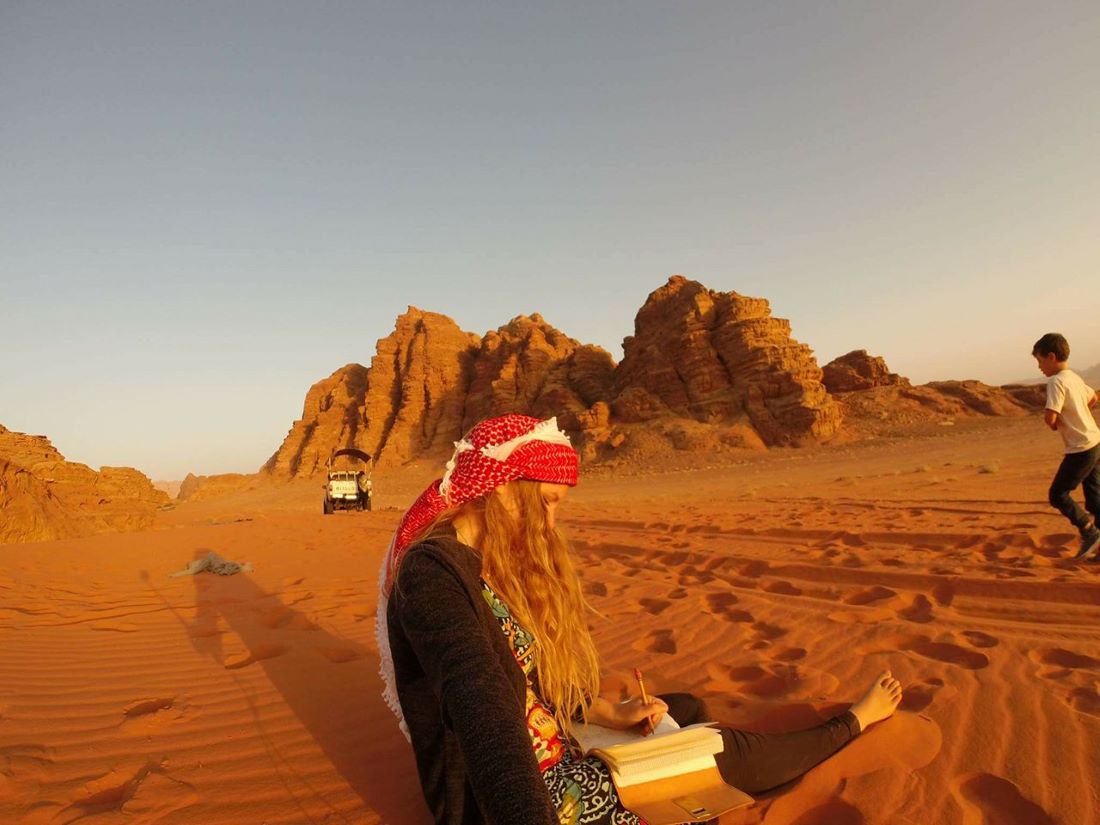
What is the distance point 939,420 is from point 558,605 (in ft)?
115

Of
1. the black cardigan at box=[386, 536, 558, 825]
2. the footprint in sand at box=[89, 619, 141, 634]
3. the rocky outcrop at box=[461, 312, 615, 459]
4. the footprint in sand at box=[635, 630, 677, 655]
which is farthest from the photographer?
the rocky outcrop at box=[461, 312, 615, 459]

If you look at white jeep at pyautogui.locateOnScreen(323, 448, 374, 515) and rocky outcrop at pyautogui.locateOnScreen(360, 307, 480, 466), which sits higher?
rocky outcrop at pyautogui.locateOnScreen(360, 307, 480, 466)

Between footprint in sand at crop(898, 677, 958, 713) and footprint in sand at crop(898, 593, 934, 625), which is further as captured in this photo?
footprint in sand at crop(898, 593, 934, 625)

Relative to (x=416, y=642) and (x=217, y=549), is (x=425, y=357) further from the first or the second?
(x=416, y=642)

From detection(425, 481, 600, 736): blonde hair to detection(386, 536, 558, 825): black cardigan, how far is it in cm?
14

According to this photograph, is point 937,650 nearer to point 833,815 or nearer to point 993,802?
point 993,802

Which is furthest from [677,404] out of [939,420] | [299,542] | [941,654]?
[941,654]

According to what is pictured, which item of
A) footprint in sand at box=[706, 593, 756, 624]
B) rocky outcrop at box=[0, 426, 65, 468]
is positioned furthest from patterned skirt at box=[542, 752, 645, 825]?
rocky outcrop at box=[0, 426, 65, 468]

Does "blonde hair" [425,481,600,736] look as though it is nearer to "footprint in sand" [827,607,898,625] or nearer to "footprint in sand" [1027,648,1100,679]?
"footprint in sand" [1027,648,1100,679]

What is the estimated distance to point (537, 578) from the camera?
6.60 ft

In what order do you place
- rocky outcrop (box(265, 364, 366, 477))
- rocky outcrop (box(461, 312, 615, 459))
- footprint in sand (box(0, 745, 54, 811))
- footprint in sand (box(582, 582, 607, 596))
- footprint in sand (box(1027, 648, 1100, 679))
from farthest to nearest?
rocky outcrop (box(265, 364, 366, 477)) < rocky outcrop (box(461, 312, 615, 459)) < footprint in sand (box(582, 582, 607, 596)) < footprint in sand (box(1027, 648, 1100, 679)) < footprint in sand (box(0, 745, 54, 811))

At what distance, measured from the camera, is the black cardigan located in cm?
136

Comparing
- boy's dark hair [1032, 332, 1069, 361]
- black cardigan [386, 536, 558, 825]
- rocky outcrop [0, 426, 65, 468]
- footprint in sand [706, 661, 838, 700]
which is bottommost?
footprint in sand [706, 661, 838, 700]

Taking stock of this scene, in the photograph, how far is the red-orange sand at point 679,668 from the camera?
2.41 m
